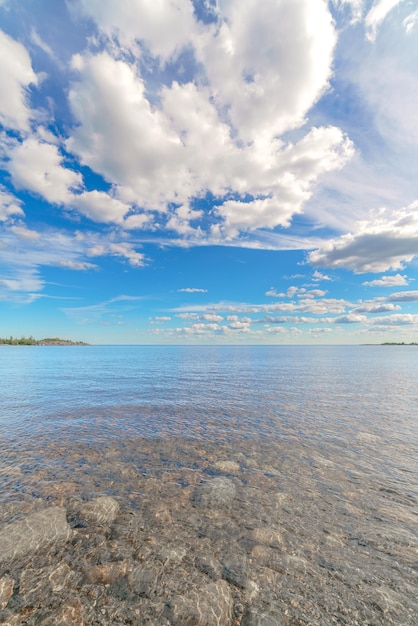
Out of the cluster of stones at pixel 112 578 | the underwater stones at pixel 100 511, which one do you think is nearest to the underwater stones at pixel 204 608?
the cluster of stones at pixel 112 578

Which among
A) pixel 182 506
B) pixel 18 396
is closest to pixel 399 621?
pixel 182 506

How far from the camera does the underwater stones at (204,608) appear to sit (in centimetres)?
545

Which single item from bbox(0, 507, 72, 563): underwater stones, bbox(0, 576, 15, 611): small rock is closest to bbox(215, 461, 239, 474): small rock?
bbox(0, 507, 72, 563): underwater stones

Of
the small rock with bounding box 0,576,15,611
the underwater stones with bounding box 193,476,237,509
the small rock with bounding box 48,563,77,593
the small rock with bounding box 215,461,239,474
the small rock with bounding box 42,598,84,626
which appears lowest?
the small rock with bounding box 215,461,239,474

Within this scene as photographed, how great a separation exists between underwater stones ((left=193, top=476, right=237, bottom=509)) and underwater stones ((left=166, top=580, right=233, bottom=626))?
341 cm

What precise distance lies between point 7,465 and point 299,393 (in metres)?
29.2

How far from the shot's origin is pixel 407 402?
28.0m

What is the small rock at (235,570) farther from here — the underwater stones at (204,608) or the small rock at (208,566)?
the underwater stones at (204,608)

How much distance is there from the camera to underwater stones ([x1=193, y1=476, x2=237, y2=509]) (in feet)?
31.7

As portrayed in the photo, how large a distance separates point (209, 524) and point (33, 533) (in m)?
5.37

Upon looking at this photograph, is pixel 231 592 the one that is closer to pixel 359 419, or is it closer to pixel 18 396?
pixel 359 419

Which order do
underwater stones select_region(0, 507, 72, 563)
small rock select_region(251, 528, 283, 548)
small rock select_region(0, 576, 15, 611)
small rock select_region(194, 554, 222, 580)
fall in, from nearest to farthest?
1. small rock select_region(0, 576, 15, 611)
2. small rock select_region(194, 554, 222, 580)
3. underwater stones select_region(0, 507, 72, 563)
4. small rock select_region(251, 528, 283, 548)

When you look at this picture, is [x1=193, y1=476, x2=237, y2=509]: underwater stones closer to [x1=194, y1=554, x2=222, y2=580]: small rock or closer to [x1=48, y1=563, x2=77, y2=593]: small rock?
[x1=194, y1=554, x2=222, y2=580]: small rock

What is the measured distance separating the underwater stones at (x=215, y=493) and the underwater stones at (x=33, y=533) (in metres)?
4.55
